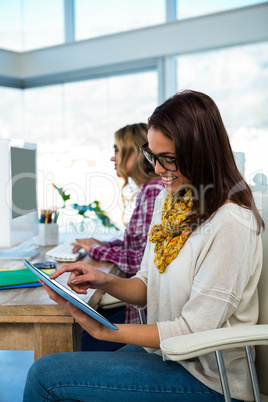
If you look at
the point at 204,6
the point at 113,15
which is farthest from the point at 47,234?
the point at 113,15

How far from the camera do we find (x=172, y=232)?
4.06 feet

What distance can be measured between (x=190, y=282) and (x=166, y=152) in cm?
35

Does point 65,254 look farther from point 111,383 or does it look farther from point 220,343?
point 220,343

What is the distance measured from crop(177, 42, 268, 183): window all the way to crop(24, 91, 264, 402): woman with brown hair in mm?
2445

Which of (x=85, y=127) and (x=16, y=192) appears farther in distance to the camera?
(x=85, y=127)

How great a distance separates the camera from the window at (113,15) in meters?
4.02

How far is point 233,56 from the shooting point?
3590 millimetres

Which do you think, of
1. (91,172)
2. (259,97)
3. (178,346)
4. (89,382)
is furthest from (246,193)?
(91,172)

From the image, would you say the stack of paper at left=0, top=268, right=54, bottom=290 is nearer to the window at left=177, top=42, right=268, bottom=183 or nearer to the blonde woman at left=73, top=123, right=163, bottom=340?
the blonde woman at left=73, top=123, right=163, bottom=340

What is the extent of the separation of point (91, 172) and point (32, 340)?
320 cm

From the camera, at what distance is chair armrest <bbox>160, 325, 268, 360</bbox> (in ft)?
2.92

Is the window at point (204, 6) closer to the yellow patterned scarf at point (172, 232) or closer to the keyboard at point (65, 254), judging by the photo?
the keyboard at point (65, 254)

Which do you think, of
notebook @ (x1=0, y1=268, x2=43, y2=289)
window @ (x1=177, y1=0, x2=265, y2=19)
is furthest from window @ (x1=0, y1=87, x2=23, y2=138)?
notebook @ (x1=0, y1=268, x2=43, y2=289)

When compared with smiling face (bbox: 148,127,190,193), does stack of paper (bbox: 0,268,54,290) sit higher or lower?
lower
